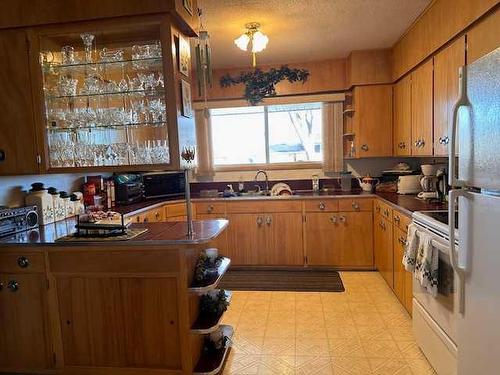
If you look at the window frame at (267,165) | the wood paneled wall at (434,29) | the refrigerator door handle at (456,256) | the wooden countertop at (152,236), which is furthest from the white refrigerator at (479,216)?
the window frame at (267,165)

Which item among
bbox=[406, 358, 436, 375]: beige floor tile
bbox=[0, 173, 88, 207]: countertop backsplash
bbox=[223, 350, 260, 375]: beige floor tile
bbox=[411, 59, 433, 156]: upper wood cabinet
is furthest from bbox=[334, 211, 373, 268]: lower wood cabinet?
bbox=[0, 173, 88, 207]: countertop backsplash

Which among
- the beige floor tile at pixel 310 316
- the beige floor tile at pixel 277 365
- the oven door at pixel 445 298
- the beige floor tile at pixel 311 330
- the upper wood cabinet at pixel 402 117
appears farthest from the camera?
the upper wood cabinet at pixel 402 117

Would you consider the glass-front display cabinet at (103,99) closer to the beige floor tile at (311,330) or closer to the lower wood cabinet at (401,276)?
the beige floor tile at (311,330)

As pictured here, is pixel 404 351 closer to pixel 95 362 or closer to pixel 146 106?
pixel 95 362

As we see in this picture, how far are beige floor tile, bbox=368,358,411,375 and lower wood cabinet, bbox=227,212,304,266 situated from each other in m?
1.88

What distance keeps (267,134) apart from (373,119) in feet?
4.51

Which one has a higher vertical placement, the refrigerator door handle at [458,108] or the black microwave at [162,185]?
the refrigerator door handle at [458,108]

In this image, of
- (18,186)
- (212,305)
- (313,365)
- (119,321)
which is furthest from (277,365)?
(18,186)

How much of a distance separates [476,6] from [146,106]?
6.97ft

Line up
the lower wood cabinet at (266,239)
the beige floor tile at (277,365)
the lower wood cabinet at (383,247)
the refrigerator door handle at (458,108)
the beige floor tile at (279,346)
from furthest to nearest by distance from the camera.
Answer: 1. the lower wood cabinet at (266,239)
2. the lower wood cabinet at (383,247)
3. the beige floor tile at (279,346)
4. the beige floor tile at (277,365)
5. the refrigerator door handle at (458,108)

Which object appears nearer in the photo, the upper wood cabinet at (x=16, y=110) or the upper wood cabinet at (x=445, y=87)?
the upper wood cabinet at (x=16, y=110)

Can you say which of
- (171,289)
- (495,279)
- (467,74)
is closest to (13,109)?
(171,289)

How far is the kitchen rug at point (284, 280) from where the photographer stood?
3660 millimetres

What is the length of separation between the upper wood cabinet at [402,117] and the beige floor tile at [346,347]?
194 centimetres
